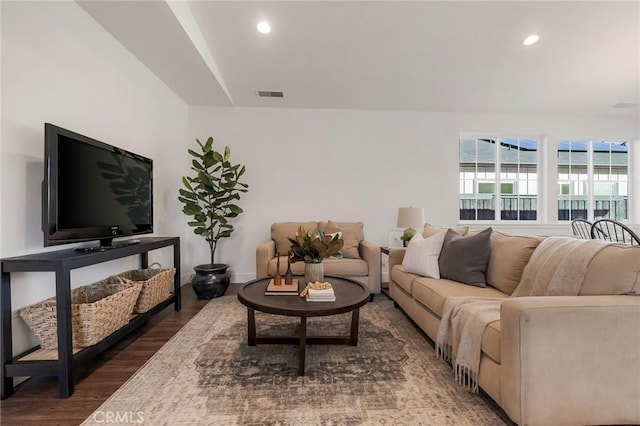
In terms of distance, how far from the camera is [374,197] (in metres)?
4.50

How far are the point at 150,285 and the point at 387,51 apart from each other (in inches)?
124

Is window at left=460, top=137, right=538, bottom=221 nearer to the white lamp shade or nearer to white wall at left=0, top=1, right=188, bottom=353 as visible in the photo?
the white lamp shade

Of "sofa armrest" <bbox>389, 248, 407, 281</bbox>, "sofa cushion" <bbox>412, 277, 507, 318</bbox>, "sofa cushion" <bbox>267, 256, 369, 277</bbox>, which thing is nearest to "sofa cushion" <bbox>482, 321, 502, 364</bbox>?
"sofa cushion" <bbox>412, 277, 507, 318</bbox>

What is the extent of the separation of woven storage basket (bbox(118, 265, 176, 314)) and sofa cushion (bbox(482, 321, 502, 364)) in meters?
2.45

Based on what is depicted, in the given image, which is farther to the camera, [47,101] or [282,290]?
[282,290]

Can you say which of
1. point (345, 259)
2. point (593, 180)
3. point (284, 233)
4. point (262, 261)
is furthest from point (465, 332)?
point (593, 180)

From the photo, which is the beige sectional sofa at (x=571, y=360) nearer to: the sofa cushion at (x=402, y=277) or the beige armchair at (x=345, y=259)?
the sofa cushion at (x=402, y=277)

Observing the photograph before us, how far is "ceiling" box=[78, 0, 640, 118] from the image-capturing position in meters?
2.52

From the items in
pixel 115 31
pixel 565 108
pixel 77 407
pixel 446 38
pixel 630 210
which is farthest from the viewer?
pixel 630 210

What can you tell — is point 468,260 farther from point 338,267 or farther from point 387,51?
point 387,51

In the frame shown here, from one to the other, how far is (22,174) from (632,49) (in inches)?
212

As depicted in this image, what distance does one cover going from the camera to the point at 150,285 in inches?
99.0

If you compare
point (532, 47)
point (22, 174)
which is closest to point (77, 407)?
point (22, 174)

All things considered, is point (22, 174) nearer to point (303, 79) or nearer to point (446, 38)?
point (303, 79)
